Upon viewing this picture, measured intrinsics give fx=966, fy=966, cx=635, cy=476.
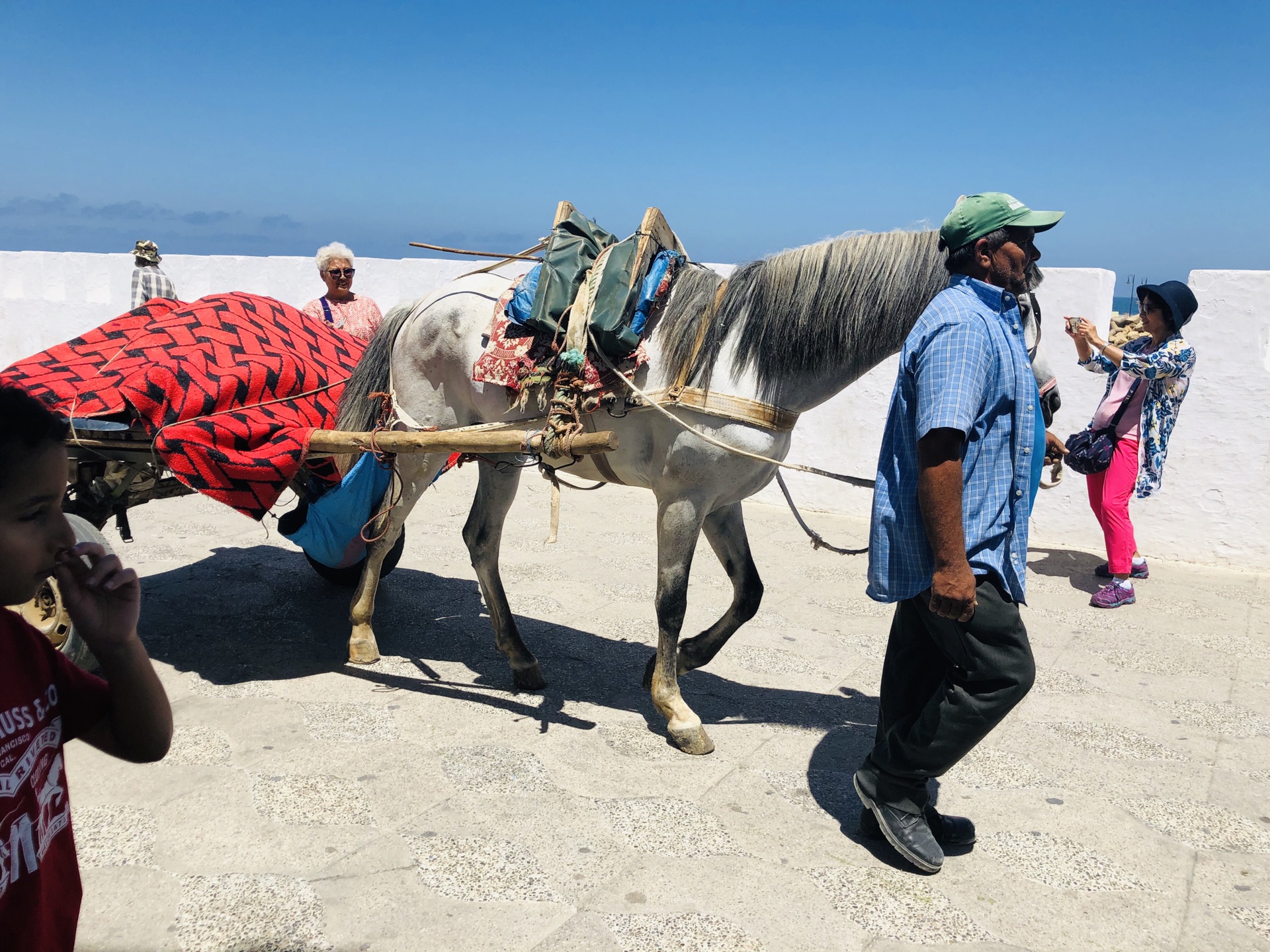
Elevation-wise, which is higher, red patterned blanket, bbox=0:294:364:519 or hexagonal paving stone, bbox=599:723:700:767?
red patterned blanket, bbox=0:294:364:519

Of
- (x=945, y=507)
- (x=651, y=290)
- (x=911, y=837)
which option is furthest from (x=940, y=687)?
(x=651, y=290)

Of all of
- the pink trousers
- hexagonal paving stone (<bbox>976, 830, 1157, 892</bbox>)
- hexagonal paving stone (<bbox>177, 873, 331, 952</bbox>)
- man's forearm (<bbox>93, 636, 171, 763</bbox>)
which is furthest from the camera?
the pink trousers

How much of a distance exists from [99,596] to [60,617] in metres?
2.44

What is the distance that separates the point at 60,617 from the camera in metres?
3.31

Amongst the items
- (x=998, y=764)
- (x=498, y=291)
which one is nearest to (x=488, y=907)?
(x=998, y=764)

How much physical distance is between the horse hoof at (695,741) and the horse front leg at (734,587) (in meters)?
0.39

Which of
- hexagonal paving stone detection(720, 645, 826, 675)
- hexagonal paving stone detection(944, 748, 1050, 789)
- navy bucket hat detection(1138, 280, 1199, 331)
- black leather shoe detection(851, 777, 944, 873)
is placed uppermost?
navy bucket hat detection(1138, 280, 1199, 331)

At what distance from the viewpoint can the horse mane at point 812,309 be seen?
300cm

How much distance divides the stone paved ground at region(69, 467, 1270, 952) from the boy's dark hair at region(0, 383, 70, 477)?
152 cm

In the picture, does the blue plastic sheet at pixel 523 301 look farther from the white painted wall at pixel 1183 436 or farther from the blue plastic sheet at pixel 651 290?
the white painted wall at pixel 1183 436

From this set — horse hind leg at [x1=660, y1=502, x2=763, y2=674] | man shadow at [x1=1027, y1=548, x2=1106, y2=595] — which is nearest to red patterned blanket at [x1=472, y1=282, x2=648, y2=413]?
horse hind leg at [x1=660, y1=502, x2=763, y2=674]

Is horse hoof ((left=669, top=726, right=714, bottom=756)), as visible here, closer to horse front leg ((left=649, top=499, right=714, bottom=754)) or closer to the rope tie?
horse front leg ((left=649, top=499, right=714, bottom=754))

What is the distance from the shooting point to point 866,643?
14.8 ft

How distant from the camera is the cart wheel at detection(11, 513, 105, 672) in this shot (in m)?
3.24
